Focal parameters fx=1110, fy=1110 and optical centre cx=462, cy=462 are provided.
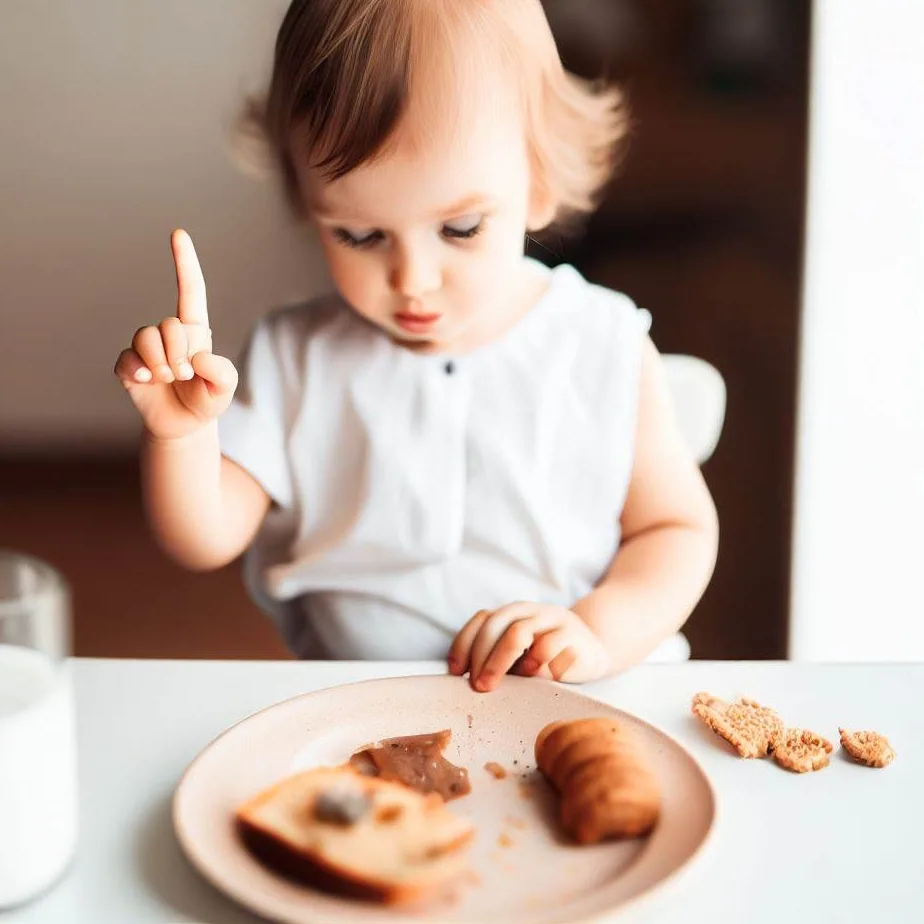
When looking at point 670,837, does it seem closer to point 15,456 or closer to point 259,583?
point 259,583

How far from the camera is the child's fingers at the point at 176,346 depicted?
69cm

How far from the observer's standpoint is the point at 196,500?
880mm

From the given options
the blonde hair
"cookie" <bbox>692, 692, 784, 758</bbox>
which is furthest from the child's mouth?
"cookie" <bbox>692, 692, 784, 758</bbox>

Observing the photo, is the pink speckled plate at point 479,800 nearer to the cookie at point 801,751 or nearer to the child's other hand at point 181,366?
the cookie at point 801,751

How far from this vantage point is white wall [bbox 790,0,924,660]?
160 centimetres

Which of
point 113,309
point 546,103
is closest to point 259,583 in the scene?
point 546,103

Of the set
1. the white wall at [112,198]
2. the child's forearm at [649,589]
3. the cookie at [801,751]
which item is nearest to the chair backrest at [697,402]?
the child's forearm at [649,589]

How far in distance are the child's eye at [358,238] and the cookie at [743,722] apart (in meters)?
0.41

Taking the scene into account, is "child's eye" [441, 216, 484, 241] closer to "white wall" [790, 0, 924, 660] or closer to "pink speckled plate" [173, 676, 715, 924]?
"pink speckled plate" [173, 676, 715, 924]

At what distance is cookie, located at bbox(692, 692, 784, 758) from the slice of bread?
182 millimetres

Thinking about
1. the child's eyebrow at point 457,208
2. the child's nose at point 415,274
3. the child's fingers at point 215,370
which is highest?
the child's eyebrow at point 457,208

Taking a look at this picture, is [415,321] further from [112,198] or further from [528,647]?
[112,198]

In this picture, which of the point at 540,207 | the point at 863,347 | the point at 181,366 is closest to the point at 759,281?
the point at 863,347

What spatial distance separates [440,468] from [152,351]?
385 mm
